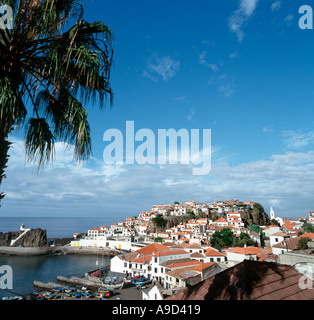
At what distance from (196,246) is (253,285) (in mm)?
37791

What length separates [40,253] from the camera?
185 ft

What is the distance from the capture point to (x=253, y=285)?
4137 mm

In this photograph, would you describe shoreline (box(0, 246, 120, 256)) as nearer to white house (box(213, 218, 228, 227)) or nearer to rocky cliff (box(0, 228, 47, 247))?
rocky cliff (box(0, 228, 47, 247))

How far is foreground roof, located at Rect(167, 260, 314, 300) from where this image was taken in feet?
12.9

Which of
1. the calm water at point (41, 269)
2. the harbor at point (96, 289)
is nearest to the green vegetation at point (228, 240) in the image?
the harbor at point (96, 289)

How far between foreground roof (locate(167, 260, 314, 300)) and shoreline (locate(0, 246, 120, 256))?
186 ft

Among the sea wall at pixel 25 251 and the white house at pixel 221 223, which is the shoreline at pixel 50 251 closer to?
the sea wall at pixel 25 251

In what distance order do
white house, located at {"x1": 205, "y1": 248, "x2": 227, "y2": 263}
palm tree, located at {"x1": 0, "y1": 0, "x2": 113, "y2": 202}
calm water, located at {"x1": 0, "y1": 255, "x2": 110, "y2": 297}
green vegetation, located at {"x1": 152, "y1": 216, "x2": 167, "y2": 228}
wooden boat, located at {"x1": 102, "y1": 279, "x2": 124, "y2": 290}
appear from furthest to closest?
green vegetation, located at {"x1": 152, "y1": 216, "x2": 167, "y2": 228} < white house, located at {"x1": 205, "y1": 248, "x2": 227, "y2": 263} < calm water, located at {"x1": 0, "y1": 255, "x2": 110, "y2": 297} < wooden boat, located at {"x1": 102, "y1": 279, "x2": 124, "y2": 290} < palm tree, located at {"x1": 0, "y1": 0, "x2": 113, "y2": 202}

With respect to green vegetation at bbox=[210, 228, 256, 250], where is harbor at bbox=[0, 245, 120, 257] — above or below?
below

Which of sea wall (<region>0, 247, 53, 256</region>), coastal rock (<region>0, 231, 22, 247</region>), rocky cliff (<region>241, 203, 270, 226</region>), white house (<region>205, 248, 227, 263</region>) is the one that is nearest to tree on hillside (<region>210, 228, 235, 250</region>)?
white house (<region>205, 248, 227, 263</region>)

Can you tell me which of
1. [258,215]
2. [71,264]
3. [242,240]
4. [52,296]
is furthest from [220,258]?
[258,215]

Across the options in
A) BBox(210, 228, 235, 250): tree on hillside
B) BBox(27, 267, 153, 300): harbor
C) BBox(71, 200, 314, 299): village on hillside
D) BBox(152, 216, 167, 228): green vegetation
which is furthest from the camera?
BBox(152, 216, 167, 228): green vegetation

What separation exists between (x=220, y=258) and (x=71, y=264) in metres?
31.8
